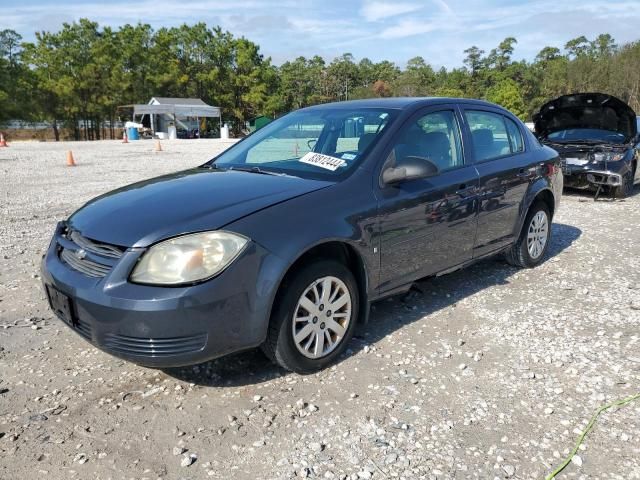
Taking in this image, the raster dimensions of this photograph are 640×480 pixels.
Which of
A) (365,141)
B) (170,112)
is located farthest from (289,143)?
(170,112)

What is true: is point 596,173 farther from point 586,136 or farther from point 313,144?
point 313,144

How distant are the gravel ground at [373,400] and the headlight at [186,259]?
31.4 inches

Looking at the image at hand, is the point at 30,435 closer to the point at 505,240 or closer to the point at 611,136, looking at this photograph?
the point at 505,240

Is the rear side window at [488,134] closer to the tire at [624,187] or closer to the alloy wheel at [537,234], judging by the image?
the alloy wheel at [537,234]

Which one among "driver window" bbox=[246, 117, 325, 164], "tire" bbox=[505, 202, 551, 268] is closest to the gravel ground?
"tire" bbox=[505, 202, 551, 268]

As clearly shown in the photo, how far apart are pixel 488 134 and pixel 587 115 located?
19.3ft

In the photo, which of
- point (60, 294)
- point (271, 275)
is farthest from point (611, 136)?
point (60, 294)

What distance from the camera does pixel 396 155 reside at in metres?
3.68

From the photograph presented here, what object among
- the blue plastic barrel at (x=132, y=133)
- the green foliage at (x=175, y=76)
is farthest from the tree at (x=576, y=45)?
the blue plastic barrel at (x=132, y=133)

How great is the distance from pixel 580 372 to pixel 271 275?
6.84 ft

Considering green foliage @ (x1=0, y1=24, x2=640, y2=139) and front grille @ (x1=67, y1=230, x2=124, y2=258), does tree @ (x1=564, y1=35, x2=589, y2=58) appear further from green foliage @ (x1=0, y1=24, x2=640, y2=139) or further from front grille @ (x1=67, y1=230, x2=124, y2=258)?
front grille @ (x1=67, y1=230, x2=124, y2=258)

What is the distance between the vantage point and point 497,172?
14.9 ft

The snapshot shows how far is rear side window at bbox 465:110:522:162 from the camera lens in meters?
4.46

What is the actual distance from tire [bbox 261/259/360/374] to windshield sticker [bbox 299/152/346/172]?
0.72 m
